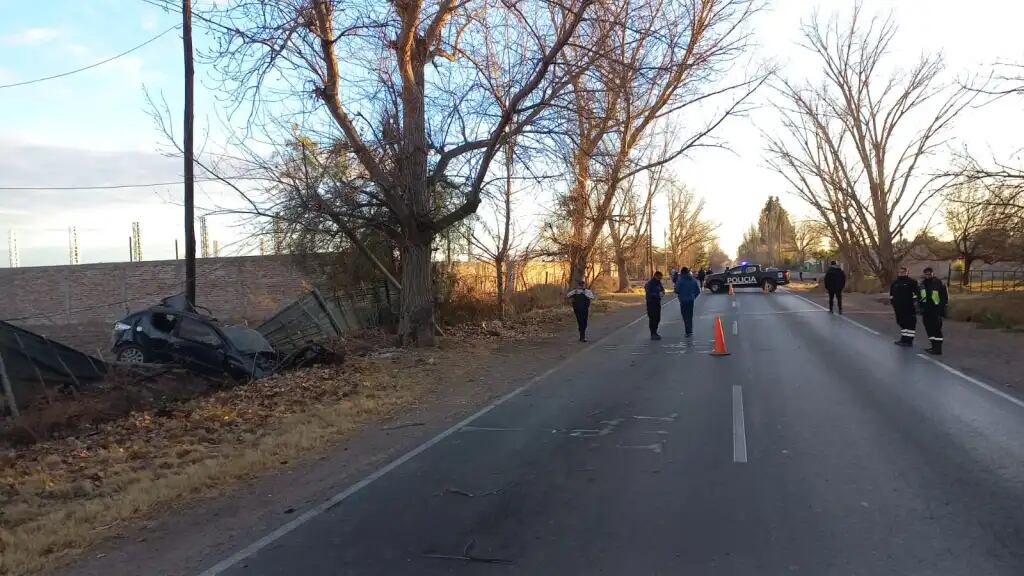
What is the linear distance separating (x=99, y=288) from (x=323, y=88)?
2341 centimetres

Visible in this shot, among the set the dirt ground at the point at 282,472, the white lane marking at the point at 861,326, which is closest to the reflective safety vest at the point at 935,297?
the white lane marking at the point at 861,326

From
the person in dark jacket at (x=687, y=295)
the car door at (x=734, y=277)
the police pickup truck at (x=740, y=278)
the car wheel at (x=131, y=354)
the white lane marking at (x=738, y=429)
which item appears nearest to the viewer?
the white lane marking at (x=738, y=429)

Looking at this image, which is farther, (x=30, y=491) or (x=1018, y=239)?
(x=1018, y=239)

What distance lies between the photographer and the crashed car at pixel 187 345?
13.4 metres

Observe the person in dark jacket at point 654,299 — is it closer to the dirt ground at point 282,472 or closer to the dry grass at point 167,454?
the dirt ground at point 282,472

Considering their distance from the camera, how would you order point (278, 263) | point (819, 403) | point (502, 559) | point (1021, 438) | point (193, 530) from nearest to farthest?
point (502, 559) < point (193, 530) < point (1021, 438) < point (819, 403) < point (278, 263)

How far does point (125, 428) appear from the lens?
9422 mm

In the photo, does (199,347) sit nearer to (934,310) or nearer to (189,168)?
(189,168)

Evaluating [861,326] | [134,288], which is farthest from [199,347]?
[134,288]

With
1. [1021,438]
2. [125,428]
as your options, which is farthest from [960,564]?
[125,428]

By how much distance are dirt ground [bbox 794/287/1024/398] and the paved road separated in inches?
53.1

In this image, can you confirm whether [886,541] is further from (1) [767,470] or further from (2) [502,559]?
(2) [502,559]

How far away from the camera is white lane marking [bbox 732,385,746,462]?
21.7ft

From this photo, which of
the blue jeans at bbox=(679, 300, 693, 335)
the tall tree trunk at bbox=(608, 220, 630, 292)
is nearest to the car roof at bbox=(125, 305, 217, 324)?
the blue jeans at bbox=(679, 300, 693, 335)
